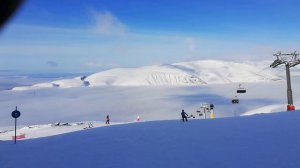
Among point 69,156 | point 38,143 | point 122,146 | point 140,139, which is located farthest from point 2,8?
point 38,143

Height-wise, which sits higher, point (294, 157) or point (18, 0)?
point (18, 0)

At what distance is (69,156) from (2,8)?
970cm

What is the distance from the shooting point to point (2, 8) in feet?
4.89

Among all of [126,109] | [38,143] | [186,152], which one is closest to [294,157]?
[186,152]

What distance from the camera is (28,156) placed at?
1112cm

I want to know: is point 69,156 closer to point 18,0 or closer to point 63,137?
point 63,137

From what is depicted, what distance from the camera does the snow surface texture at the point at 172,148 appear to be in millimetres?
8969

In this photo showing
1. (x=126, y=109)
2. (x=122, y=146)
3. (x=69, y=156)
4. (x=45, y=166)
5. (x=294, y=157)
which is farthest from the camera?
(x=126, y=109)

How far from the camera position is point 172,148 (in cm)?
1081

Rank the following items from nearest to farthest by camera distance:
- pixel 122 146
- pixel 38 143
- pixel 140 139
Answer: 1. pixel 122 146
2. pixel 140 139
3. pixel 38 143

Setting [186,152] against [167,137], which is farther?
[167,137]

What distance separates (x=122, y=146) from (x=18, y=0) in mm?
10434

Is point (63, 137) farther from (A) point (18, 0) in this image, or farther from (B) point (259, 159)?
(A) point (18, 0)

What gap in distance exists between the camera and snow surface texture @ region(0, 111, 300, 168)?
8.97 meters
